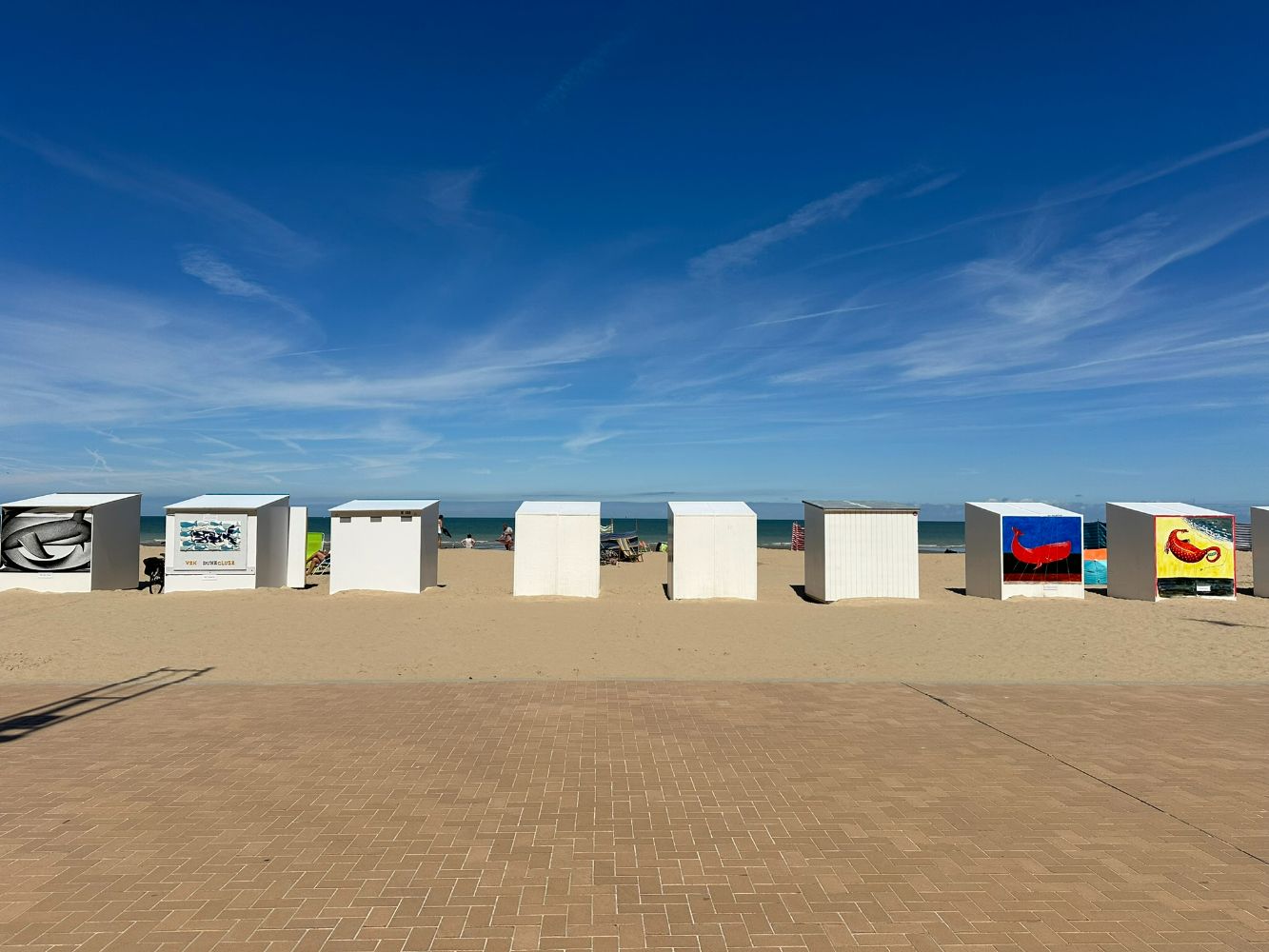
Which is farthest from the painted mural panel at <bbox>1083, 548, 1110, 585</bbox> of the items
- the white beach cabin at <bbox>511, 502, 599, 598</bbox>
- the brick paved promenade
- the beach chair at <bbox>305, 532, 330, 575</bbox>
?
the beach chair at <bbox>305, 532, 330, 575</bbox>

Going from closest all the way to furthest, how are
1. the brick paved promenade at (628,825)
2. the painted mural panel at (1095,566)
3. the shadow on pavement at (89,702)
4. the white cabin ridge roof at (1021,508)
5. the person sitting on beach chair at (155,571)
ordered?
the brick paved promenade at (628,825)
the shadow on pavement at (89,702)
the white cabin ridge roof at (1021,508)
the person sitting on beach chair at (155,571)
the painted mural panel at (1095,566)

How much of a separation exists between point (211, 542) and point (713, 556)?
12.5 metres

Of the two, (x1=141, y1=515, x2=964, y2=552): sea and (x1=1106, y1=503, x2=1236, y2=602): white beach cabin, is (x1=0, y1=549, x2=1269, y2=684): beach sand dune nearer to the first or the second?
(x1=1106, y1=503, x2=1236, y2=602): white beach cabin

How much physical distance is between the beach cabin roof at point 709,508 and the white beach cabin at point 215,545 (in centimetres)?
1051

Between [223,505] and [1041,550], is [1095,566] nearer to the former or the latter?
[1041,550]

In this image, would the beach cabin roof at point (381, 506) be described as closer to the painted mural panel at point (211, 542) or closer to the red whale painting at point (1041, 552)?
the painted mural panel at point (211, 542)

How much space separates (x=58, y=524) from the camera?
17219 millimetres

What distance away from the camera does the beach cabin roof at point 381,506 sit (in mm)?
17328

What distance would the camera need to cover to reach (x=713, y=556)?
56.4 feet

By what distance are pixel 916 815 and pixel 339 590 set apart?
15351 mm

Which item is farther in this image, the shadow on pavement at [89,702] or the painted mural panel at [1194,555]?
the painted mural panel at [1194,555]

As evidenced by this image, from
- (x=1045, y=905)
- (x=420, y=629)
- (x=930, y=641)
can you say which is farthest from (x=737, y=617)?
(x=1045, y=905)

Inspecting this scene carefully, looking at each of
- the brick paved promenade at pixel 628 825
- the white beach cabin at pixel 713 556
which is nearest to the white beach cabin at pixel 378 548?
the white beach cabin at pixel 713 556

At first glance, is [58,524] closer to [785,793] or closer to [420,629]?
[420,629]
